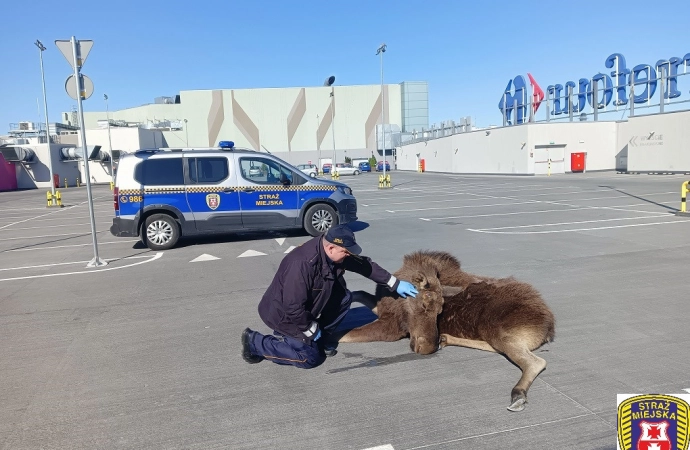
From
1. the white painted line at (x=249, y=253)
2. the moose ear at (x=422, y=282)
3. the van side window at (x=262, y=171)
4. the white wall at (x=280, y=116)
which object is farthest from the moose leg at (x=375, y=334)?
the white wall at (x=280, y=116)

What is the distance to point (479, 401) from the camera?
12.3 ft

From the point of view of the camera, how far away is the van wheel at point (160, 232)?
1110cm

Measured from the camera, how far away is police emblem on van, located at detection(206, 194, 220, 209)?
1127cm

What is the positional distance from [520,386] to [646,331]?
2.18 m

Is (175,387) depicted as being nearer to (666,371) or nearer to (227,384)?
(227,384)

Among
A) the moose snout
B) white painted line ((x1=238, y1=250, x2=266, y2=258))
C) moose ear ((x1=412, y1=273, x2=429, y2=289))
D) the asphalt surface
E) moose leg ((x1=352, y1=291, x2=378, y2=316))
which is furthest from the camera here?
white painted line ((x1=238, y1=250, x2=266, y2=258))

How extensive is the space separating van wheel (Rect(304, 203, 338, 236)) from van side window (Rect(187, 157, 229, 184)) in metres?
2.17

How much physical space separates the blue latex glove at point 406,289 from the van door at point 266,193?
7644 mm

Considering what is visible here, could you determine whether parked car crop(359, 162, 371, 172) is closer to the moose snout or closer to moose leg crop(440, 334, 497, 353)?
moose leg crop(440, 334, 497, 353)

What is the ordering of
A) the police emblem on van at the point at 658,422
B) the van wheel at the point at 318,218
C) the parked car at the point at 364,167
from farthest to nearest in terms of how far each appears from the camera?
1. the parked car at the point at 364,167
2. the van wheel at the point at 318,218
3. the police emblem on van at the point at 658,422

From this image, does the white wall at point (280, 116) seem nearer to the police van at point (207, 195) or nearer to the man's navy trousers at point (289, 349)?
the police van at point (207, 195)

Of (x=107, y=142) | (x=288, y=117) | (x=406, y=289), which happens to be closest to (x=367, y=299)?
(x=406, y=289)

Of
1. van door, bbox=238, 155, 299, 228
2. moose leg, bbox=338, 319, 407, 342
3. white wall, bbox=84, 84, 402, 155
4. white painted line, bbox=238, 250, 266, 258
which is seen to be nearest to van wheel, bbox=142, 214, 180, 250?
van door, bbox=238, 155, 299, 228

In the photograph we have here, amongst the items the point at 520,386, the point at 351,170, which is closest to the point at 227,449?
the point at 520,386
